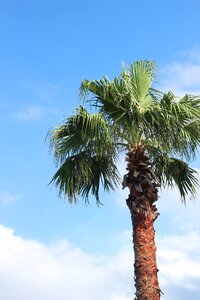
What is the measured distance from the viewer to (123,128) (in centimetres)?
1340

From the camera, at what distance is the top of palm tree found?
523 inches

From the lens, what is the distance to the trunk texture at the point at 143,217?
12.2 m

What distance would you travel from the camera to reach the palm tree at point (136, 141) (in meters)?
12.7

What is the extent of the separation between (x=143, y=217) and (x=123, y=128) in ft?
6.70

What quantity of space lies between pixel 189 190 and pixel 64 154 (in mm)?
3292

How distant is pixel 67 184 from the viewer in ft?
46.4

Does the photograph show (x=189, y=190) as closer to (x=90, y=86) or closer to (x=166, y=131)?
(x=166, y=131)

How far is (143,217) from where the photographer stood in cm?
1271

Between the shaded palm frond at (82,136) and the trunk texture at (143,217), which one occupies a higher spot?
the shaded palm frond at (82,136)

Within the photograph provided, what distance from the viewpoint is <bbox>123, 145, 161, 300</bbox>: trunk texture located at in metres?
12.2

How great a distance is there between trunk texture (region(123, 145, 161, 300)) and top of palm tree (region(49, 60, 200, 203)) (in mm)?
483

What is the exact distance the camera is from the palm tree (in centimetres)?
1267

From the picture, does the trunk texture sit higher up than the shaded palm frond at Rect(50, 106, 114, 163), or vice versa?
the shaded palm frond at Rect(50, 106, 114, 163)

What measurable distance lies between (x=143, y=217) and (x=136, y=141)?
1.71 metres
